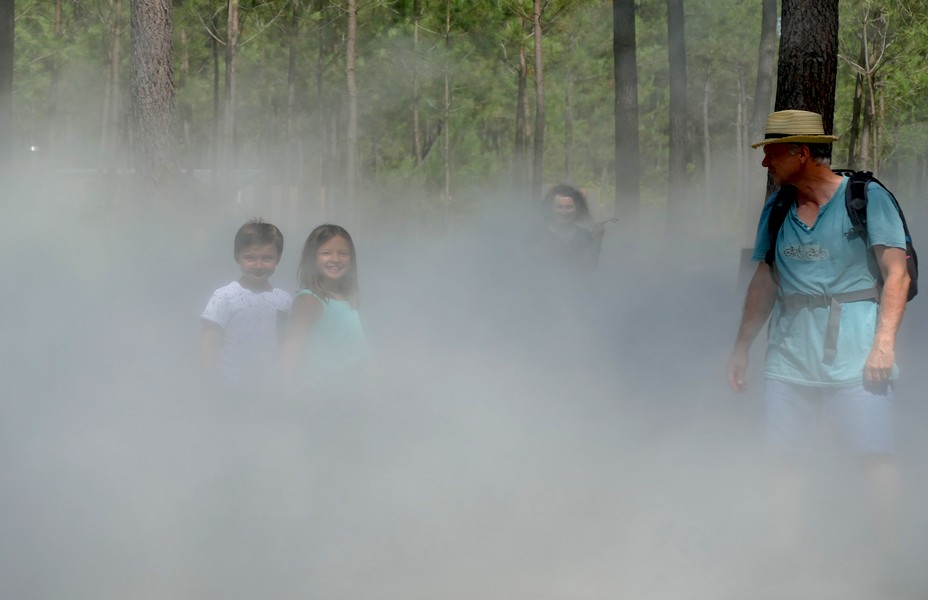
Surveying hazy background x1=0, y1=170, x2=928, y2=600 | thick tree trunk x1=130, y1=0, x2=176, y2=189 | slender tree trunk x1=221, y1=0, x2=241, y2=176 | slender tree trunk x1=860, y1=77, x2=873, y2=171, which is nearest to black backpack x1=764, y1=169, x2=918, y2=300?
hazy background x1=0, y1=170, x2=928, y2=600

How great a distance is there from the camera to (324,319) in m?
5.58

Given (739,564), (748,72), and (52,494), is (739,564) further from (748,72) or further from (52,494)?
(748,72)

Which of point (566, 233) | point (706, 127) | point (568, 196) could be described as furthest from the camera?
point (706, 127)

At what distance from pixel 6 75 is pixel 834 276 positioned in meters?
12.4

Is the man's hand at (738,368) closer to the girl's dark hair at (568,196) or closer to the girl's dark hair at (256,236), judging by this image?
the girl's dark hair at (256,236)

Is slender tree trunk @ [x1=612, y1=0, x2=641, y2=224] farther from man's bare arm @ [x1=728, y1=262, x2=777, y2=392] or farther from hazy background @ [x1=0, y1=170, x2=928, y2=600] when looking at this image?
man's bare arm @ [x1=728, y1=262, x2=777, y2=392]

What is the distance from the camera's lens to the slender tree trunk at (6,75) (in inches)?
588

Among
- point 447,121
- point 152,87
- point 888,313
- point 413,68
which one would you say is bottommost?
point 888,313

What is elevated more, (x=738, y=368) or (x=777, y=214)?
(x=777, y=214)

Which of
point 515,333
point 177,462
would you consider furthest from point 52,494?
point 515,333

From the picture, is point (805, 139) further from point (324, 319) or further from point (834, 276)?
point (324, 319)

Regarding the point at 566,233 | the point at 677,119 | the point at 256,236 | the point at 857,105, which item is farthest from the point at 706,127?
the point at 256,236

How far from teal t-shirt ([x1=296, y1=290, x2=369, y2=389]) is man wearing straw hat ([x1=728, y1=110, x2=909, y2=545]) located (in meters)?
1.75

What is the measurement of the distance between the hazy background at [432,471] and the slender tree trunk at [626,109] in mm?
7750
